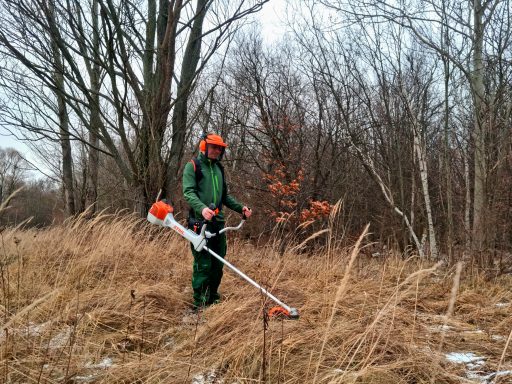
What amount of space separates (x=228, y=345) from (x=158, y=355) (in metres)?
0.47

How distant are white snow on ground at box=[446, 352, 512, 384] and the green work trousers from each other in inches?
81.6

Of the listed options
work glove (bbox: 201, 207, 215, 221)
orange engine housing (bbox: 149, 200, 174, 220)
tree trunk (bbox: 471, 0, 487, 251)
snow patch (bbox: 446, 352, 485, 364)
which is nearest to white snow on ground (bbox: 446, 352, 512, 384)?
snow patch (bbox: 446, 352, 485, 364)

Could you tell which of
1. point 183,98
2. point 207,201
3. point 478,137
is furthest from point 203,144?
point 478,137

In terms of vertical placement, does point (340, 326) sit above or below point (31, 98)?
below

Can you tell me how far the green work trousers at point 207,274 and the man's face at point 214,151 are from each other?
0.68 meters

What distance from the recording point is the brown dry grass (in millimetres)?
2209

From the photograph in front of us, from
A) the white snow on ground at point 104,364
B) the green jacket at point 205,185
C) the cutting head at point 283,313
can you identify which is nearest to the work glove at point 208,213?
the green jacket at point 205,185

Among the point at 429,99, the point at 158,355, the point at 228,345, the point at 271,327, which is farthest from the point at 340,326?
the point at 429,99

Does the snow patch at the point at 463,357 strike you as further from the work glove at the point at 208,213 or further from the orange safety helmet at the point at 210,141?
the orange safety helmet at the point at 210,141

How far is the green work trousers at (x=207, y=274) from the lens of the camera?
3.65 metres

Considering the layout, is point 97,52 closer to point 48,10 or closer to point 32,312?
point 48,10

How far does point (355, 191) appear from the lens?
45.0 feet

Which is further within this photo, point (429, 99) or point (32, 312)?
point (429, 99)

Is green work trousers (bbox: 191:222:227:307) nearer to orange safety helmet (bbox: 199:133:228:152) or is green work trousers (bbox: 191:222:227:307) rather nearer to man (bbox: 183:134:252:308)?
man (bbox: 183:134:252:308)
